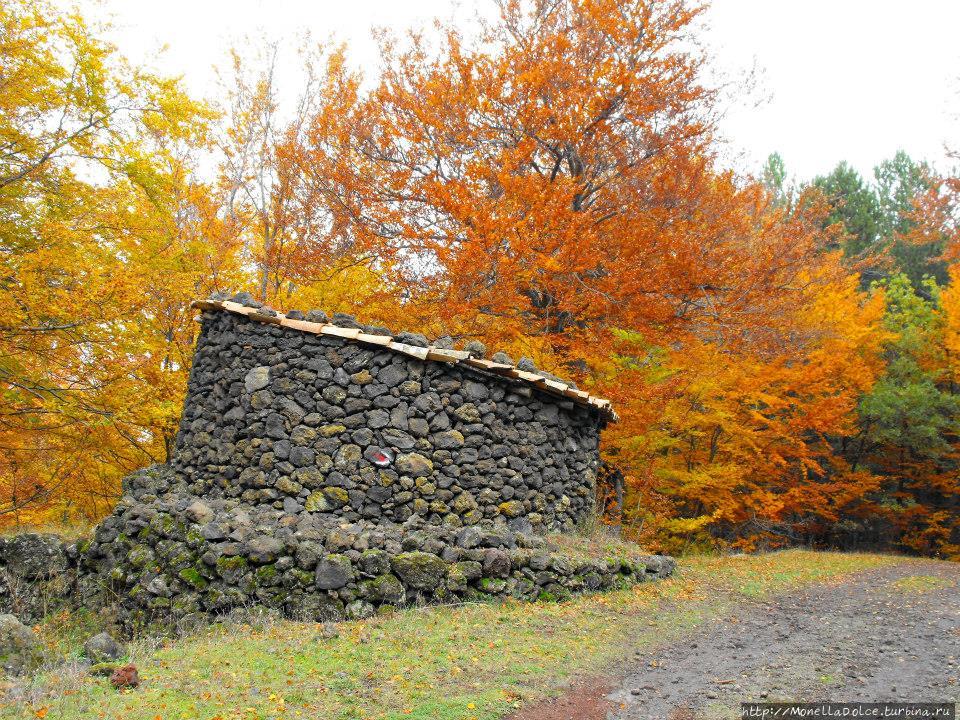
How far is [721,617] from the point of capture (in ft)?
24.9

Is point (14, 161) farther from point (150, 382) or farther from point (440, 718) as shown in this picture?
point (440, 718)

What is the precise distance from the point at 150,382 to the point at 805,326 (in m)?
12.7

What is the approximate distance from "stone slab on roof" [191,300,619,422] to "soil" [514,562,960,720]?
324 centimetres

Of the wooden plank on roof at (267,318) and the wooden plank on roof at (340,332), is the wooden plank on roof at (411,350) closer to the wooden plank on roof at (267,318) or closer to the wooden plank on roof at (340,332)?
the wooden plank on roof at (340,332)

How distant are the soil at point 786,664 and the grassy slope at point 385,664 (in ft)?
1.08

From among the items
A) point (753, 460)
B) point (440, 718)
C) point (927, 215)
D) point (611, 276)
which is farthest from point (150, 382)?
point (927, 215)

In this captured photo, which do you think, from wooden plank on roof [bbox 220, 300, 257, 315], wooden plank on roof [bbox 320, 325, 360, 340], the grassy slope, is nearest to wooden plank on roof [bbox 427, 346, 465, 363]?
wooden plank on roof [bbox 320, 325, 360, 340]

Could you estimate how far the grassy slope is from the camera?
4438 mm

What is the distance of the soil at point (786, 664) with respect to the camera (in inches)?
189

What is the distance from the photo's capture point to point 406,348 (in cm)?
829

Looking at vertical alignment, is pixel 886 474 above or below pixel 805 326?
below

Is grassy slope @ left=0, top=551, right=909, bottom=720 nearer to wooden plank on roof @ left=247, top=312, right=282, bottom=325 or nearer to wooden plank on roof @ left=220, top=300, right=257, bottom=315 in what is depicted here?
wooden plank on roof @ left=247, top=312, right=282, bottom=325

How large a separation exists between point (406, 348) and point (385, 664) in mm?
3822

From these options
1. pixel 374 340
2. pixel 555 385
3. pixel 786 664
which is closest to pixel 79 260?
pixel 374 340
